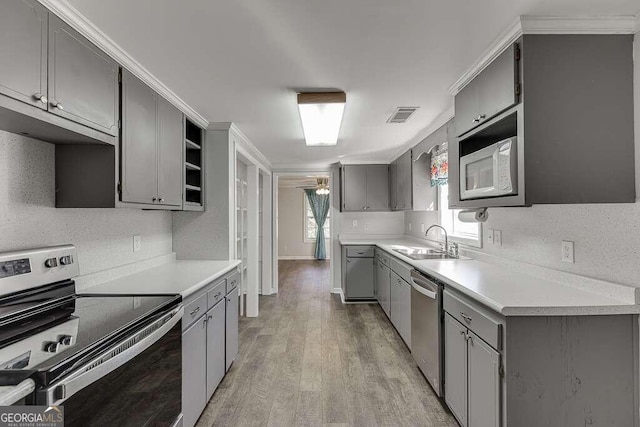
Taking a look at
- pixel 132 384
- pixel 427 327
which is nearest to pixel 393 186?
pixel 427 327

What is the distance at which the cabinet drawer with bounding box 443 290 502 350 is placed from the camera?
4.83 feet

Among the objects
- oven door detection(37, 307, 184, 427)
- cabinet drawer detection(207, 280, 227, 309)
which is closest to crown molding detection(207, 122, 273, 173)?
cabinet drawer detection(207, 280, 227, 309)

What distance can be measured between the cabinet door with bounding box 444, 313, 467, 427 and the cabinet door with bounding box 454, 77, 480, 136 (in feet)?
3.99

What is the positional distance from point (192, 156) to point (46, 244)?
1.53 meters

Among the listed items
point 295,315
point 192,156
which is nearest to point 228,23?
point 192,156

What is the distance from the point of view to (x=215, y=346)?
89.0 inches

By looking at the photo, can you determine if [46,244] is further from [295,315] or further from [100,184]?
[295,315]

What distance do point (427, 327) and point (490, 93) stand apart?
5.38 feet

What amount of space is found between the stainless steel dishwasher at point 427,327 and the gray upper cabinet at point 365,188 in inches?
92.9

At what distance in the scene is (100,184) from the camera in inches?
Result: 65.7

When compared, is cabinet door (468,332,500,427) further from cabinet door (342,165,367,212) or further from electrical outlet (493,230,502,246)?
cabinet door (342,165,367,212)

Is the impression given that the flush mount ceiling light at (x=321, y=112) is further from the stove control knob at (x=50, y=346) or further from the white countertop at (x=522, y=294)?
the stove control knob at (x=50, y=346)

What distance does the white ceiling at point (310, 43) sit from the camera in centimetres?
135

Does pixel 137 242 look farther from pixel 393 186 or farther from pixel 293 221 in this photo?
pixel 293 221
